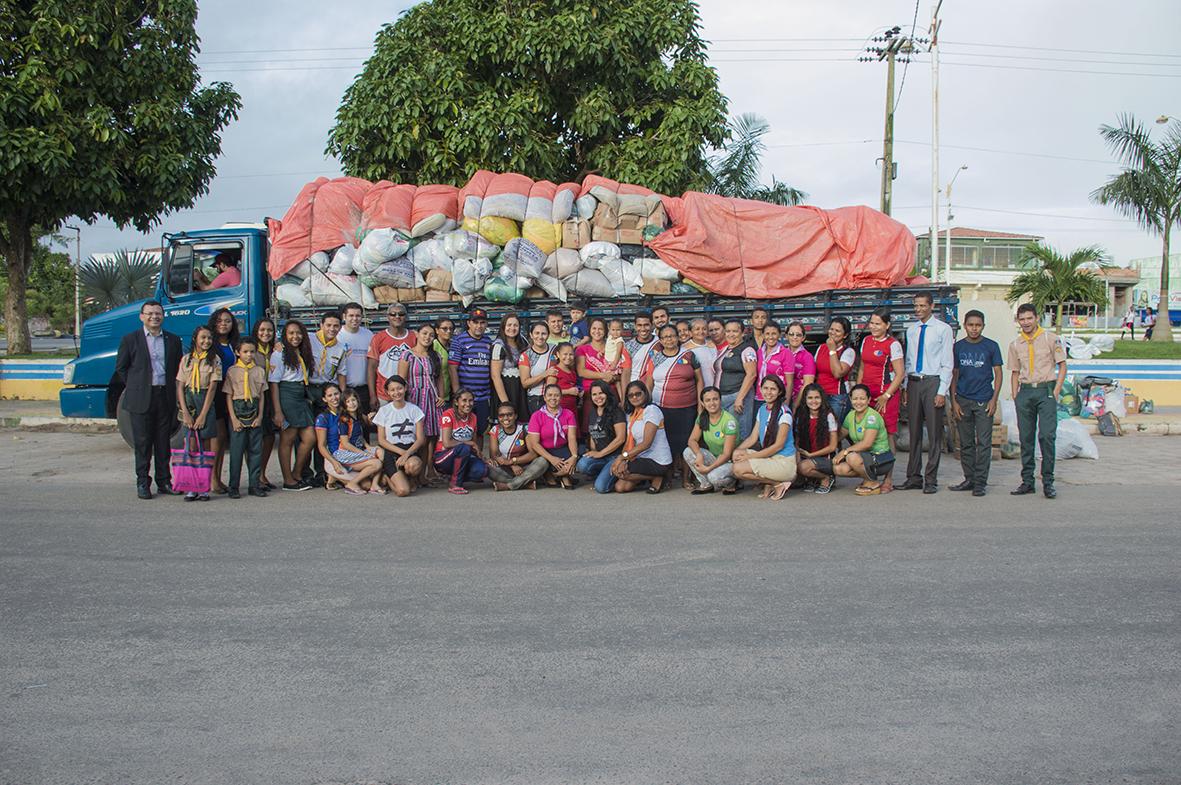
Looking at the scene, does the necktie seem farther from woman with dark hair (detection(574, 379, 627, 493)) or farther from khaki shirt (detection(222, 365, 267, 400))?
khaki shirt (detection(222, 365, 267, 400))

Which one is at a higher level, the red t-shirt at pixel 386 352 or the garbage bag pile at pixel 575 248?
the garbage bag pile at pixel 575 248

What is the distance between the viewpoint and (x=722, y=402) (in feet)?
32.1

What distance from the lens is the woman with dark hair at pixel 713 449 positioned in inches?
357

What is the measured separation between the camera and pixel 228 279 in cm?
1207

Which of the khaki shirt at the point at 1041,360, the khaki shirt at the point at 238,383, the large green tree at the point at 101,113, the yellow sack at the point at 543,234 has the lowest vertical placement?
the khaki shirt at the point at 238,383

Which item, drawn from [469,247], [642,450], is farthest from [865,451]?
[469,247]

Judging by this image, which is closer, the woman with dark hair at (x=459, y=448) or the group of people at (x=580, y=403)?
the group of people at (x=580, y=403)

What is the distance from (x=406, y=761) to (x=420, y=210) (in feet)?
30.5

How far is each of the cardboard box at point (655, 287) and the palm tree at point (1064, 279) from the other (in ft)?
68.2

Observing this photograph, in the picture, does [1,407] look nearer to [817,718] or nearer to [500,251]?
[500,251]

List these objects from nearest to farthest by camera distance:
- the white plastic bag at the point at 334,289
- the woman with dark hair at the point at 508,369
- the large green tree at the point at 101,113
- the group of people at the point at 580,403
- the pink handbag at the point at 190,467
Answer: the pink handbag at the point at 190,467, the group of people at the point at 580,403, the woman with dark hair at the point at 508,369, the white plastic bag at the point at 334,289, the large green tree at the point at 101,113

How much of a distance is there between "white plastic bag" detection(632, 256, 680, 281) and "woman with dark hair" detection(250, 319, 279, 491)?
446 cm

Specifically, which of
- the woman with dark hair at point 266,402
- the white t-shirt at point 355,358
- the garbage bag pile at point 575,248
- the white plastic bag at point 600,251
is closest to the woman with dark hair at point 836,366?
the garbage bag pile at point 575,248

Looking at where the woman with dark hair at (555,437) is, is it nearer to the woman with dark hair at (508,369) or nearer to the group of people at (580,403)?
the group of people at (580,403)
